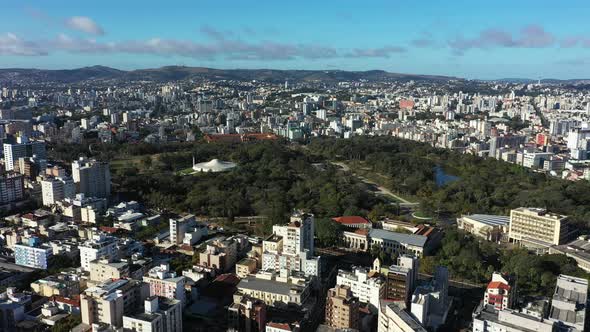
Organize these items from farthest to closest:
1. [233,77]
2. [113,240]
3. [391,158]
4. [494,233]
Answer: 1. [233,77]
2. [391,158]
3. [494,233]
4. [113,240]

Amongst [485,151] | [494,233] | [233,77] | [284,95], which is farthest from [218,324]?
[233,77]

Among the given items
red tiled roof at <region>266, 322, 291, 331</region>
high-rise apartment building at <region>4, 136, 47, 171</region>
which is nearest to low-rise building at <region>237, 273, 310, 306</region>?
red tiled roof at <region>266, 322, 291, 331</region>

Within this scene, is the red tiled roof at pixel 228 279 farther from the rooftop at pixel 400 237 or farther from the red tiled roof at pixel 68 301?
the rooftop at pixel 400 237

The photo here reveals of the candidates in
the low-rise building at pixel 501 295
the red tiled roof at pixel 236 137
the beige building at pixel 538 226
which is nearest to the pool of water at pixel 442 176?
the beige building at pixel 538 226

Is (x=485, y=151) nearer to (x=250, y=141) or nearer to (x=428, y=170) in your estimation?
(x=428, y=170)

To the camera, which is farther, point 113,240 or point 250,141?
point 250,141

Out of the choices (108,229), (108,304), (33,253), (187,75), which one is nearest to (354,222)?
(108,229)
